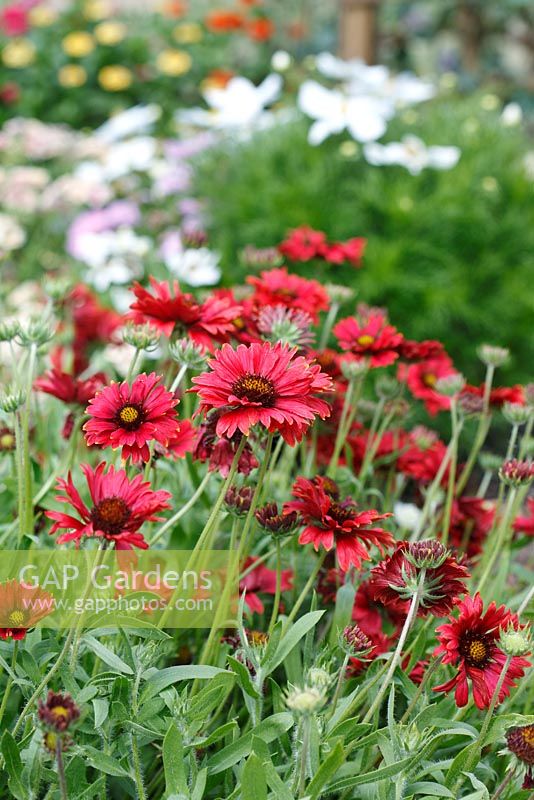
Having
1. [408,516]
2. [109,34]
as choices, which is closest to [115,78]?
[109,34]

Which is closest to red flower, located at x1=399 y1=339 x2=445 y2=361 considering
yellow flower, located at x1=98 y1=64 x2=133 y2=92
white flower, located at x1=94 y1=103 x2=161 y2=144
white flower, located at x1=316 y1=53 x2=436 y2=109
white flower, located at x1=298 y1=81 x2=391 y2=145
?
white flower, located at x1=298 y1=81 x2=391 y2=145

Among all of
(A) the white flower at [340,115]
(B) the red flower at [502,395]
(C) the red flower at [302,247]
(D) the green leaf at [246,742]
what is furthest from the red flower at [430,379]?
(A) the white flower at [340,115]

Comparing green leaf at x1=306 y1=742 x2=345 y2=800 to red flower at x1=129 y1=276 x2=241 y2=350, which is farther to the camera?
red flower at x1=129 y1=276 x2=241 y2=350

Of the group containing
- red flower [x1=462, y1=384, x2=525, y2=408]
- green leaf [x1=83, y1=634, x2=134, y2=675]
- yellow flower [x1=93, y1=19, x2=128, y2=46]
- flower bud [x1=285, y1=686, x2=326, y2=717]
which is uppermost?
flower bud [x1=285, y1=686, x2=326, y2=717]

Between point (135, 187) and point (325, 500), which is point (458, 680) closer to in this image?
point (325, 500)

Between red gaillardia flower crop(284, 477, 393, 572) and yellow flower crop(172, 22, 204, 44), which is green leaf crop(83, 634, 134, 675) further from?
yellow flower crop(172, 22, 204, 44)

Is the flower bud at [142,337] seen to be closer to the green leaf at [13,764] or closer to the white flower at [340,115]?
the green leaf at [13,764]

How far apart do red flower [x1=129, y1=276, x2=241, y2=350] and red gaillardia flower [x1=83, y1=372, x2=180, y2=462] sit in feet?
0.59

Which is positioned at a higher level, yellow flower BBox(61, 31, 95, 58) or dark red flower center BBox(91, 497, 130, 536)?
dark red flower center BBox(91, 497, 130, 536)

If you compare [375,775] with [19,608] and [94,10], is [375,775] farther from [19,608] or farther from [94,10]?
[94,10]

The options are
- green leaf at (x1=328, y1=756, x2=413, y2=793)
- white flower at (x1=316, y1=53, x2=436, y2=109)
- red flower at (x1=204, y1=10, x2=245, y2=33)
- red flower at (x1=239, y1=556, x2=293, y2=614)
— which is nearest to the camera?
green leaf at (x1=328, y1=756, x2=413, y2=793)

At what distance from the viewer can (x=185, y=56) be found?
431 centimetres

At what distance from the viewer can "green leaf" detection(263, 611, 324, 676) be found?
919 mm

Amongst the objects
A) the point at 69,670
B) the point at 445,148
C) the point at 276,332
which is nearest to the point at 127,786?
the point at 69,670
